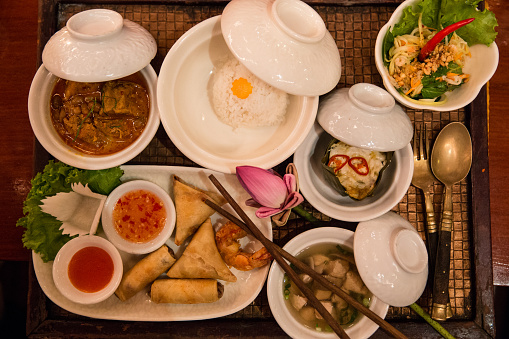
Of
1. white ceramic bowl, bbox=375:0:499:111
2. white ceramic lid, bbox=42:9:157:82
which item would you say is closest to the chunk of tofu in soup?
white ceramic bowl, bbox=375:0:499:111

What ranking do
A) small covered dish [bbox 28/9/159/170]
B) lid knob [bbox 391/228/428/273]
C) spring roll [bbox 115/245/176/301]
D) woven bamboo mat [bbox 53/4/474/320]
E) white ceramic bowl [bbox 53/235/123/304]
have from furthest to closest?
1. woven bamboo mat [bbox 53/4/474/320]
2. spring roll [bbox 115/245/176/301]
3. white ceramic bowl [bbox 53/235/123/304]
4. lid knob [bbox 391/228/428/273]
5. small covered dish [bbox 28/9/159/170]

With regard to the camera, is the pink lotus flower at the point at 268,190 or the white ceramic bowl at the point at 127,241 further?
the white ceramic bowl at the point at 127,241

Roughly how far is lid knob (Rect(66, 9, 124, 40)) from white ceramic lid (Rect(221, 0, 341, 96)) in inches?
18.7

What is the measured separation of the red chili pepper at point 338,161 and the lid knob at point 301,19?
0.63 metres

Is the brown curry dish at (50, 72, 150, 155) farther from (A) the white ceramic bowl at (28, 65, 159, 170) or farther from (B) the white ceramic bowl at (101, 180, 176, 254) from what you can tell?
(B) the white ceramic bowl at (101, 180, 176, 254)

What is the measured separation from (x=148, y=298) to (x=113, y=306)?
18 centimetres

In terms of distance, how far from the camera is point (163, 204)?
6.31 ft

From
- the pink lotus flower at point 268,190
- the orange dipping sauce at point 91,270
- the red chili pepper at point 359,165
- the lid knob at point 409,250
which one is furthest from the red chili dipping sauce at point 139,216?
the lid knob at point 409,250

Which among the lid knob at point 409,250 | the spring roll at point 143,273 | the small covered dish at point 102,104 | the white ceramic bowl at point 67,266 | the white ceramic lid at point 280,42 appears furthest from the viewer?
the spring roll at point 143,273

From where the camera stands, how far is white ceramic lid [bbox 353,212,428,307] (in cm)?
170

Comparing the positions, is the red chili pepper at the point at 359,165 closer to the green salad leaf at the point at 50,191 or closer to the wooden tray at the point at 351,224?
the wooden tray at the point at 351,224

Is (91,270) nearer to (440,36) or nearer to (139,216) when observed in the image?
(139,216)

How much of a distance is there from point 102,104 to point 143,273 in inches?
35.2

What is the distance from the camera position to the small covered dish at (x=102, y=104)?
5.20 ft
